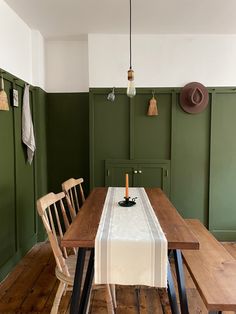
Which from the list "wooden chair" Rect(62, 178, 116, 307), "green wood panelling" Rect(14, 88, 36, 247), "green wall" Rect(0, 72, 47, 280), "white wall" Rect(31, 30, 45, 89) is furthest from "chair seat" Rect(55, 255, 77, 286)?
"white wall" Rect(31, 30, 45, 89)

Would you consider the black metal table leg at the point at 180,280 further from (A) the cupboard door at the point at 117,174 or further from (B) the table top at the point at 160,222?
(A) the cupboard door at the point at 117,174

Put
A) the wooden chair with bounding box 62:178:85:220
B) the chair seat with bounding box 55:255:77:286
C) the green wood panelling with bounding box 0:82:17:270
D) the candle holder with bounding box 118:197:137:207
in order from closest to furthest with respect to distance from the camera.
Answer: the chair seat with bounding box 55:255:77:286 < the candle holder with bounding box 118:197:137:207 < the wooden chair with bounding box 62:178:85:220 < the green wood panelling with bounding box 0:82:17:270

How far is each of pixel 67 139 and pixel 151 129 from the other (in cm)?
112

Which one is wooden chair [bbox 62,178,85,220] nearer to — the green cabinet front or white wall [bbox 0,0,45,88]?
the green cabinet front

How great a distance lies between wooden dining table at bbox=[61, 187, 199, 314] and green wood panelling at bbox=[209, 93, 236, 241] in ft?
4.72

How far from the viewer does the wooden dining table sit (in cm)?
129

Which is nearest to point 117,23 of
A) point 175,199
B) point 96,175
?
point 96,175

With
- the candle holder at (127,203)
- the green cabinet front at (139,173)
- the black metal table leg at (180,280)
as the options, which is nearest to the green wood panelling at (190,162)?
the green cabinet front at (139,173)

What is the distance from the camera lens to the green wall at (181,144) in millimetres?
3113

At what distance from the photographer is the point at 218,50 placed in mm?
3119

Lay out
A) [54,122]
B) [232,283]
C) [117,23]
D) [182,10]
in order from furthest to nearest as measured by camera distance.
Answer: [54,122]
[117,23]
[182,10]
[232,283]

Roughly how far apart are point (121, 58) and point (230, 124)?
1555 mm

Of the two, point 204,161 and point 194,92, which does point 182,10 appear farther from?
point 204,161

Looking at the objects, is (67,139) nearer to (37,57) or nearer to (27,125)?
(27,125)
